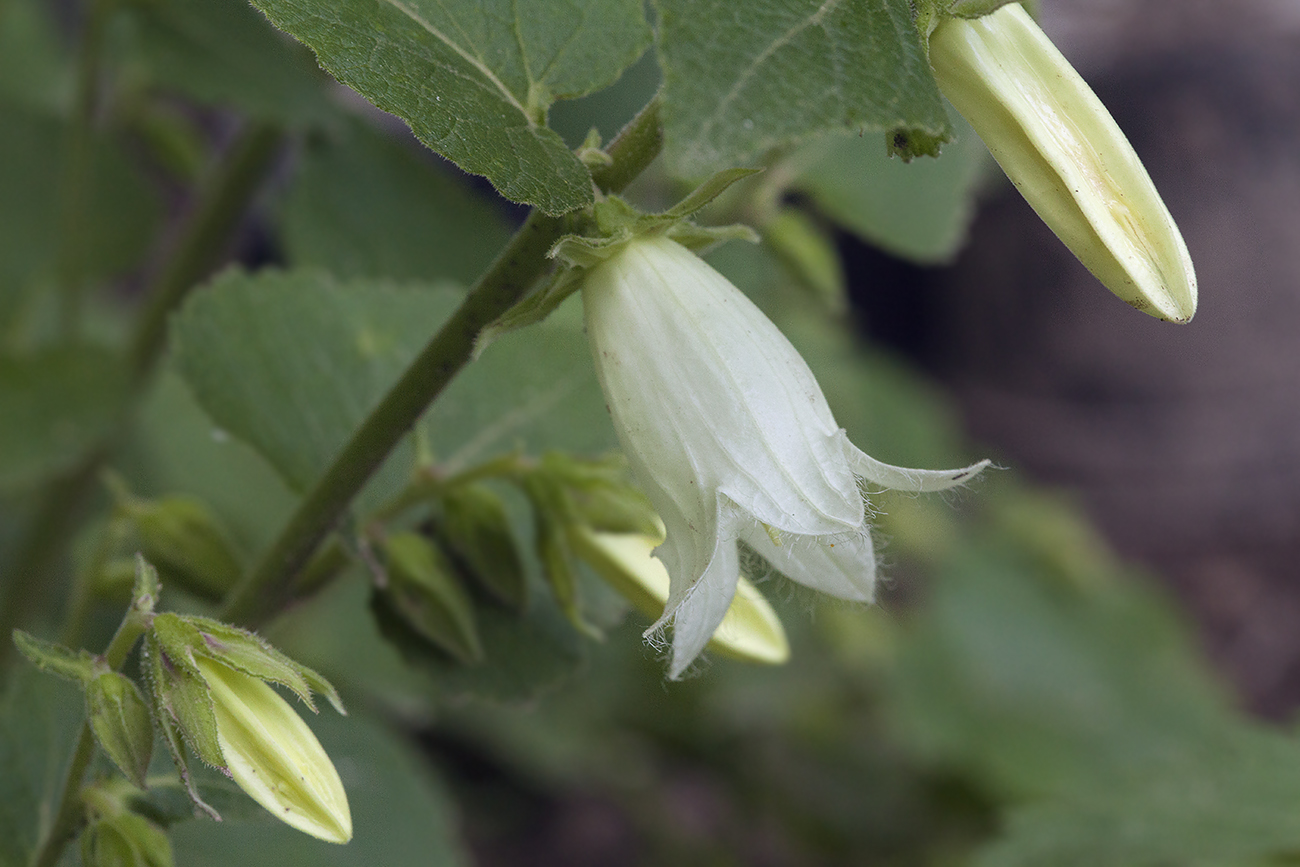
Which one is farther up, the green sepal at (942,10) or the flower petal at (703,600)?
the green sepal at (942,10)

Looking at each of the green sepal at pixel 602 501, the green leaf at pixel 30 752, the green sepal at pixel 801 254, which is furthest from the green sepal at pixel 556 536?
the green sepal at pixel 801 254

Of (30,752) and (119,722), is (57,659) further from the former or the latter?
(30,752)

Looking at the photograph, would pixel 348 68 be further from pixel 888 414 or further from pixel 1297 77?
pixel 1297 77

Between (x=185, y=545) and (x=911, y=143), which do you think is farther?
(x=185, y=545)

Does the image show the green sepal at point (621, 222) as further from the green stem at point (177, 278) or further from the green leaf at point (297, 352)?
the green stem at point (177, 278)

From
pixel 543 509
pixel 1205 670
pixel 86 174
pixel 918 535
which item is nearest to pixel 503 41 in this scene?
pixel 543 509

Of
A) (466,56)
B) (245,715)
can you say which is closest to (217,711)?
(245,715)
